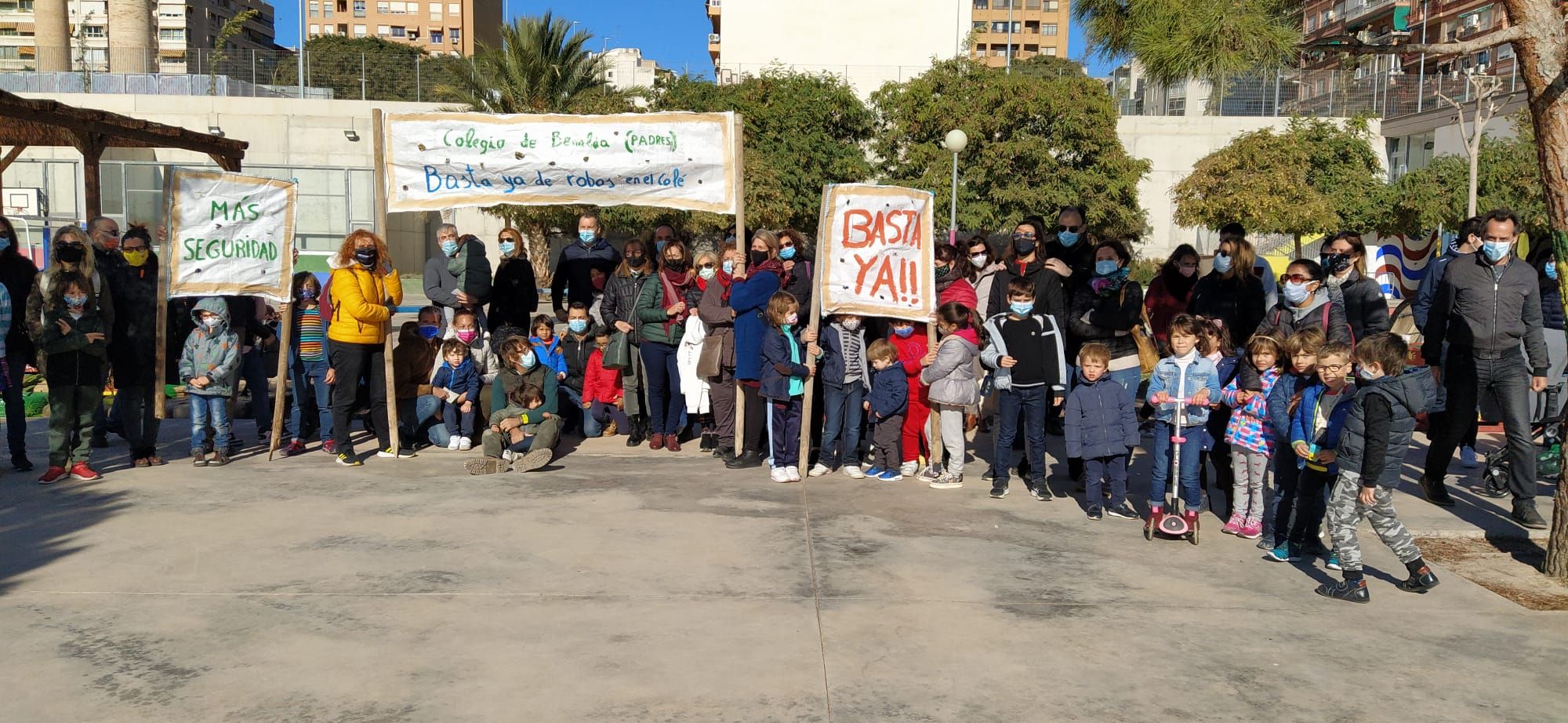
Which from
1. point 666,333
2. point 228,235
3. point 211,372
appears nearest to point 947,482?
point 666,333

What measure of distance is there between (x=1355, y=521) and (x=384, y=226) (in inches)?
298

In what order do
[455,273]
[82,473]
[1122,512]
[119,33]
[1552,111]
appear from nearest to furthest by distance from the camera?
[1552,111] < [1122,512] < [82,473] < [455,273] < [119,33]

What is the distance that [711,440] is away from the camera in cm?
1032

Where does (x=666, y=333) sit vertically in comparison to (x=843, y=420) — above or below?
above

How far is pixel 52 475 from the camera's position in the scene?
341 inches

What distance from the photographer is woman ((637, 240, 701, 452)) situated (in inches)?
400

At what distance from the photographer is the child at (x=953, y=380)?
884 cm

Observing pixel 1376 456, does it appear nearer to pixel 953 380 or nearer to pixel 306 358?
pixel 953 380

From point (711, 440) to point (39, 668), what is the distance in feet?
19.2

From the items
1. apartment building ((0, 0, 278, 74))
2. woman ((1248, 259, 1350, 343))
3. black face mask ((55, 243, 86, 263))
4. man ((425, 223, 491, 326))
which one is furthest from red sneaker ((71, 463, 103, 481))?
apartment building ((0, 0, 278, 74))

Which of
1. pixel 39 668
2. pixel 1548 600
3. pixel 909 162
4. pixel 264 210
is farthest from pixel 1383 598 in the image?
pixel 909 162

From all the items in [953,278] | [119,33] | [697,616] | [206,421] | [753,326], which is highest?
[119,33]

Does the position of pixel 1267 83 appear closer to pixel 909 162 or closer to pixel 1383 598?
pixel 909 162

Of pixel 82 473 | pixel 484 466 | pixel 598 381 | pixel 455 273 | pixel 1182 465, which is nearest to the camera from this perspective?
pixel 1182 465
